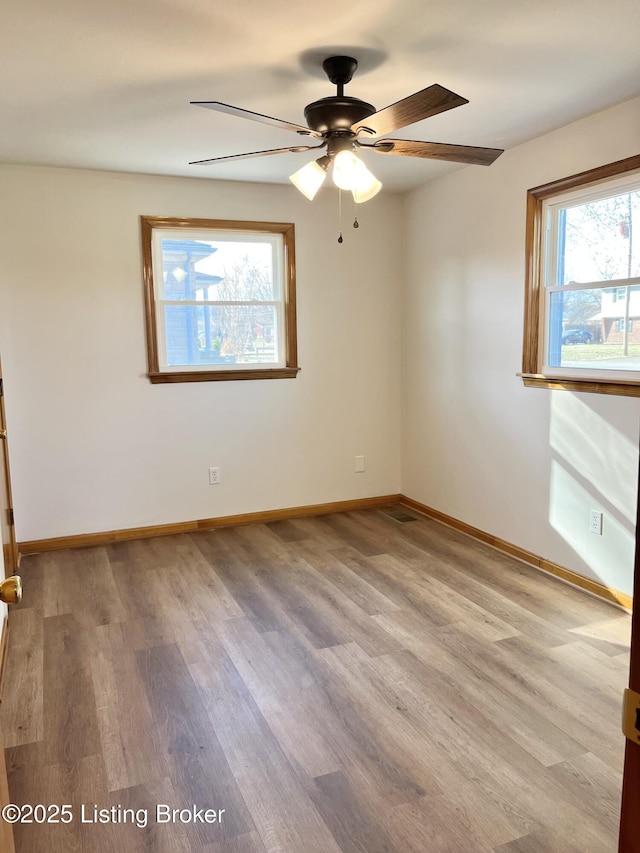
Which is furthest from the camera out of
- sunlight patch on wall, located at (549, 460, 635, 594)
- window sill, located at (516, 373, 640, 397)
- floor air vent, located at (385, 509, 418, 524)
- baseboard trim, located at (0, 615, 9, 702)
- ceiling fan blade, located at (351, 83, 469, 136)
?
floor air vent, located at (385, 509, 418, 524)

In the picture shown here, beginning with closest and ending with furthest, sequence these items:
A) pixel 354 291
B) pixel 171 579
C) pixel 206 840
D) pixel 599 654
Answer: pixel 206 840 → pixel 599 654 → pixel 171 579 → pixel 354 291

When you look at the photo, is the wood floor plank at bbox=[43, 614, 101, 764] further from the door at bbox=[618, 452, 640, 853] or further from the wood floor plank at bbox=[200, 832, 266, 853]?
the door at bbox=[618, 452, 640, 853]

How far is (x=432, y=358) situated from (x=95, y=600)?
9.40 ft

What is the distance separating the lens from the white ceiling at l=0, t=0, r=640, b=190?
83.4 inches

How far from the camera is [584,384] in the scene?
3330 millimetres

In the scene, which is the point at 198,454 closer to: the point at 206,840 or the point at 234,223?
the point at 234,223

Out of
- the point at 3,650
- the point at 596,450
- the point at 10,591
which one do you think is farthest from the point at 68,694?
the point at 596,450

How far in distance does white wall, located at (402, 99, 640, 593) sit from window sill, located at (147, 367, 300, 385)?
105 centimetres

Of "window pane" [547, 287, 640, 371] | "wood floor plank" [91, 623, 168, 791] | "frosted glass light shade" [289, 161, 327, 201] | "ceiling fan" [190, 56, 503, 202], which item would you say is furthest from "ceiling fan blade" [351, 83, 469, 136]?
"wood floor plank" [91, 623, 168, 791]

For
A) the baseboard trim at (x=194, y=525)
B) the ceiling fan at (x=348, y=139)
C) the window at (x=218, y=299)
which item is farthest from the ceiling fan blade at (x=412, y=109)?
the baseboard trim at (x=194, y=525)

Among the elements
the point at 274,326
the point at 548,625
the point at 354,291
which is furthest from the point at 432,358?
the point at 548,625

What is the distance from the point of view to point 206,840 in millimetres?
1773

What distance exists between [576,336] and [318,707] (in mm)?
2387

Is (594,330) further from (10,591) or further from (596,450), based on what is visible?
(10,591)
